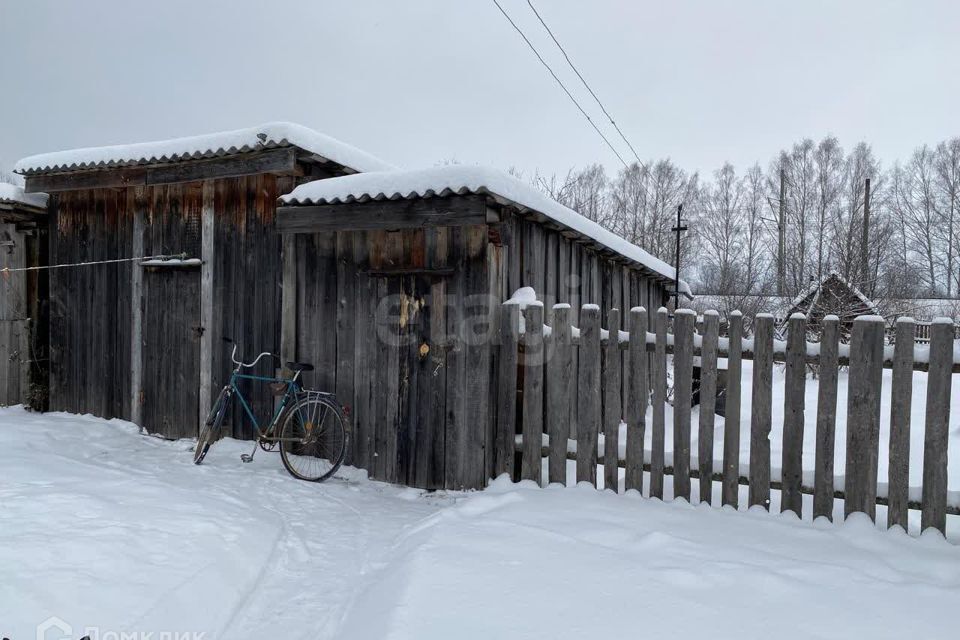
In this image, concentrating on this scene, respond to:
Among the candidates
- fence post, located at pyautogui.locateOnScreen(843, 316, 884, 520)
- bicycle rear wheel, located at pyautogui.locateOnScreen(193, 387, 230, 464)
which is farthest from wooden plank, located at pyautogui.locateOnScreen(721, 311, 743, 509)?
bicycle rear wheel, located at pyautogui.locateOnScreen(193, 387, 230, 464)

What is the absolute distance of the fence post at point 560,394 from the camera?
4051mm

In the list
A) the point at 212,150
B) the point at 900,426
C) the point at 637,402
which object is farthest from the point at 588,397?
the point at 212,150

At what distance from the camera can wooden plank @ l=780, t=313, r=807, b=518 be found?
11.1 feet

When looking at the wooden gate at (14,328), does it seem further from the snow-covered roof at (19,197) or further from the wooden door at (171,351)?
the wooden door at (171,351)

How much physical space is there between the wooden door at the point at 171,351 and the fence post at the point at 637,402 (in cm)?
475

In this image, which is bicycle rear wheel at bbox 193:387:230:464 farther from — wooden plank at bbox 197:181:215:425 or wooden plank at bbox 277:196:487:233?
wooden plank at bbox 277:196:487:233

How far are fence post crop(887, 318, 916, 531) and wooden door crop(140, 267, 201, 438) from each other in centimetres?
627

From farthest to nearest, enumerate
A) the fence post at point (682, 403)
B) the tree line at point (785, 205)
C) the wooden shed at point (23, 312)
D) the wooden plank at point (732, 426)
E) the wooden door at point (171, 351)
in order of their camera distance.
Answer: the tree line at point (785, 205)
the wooden shed at point (23, 312)
the wooden door at point (171, 351)
the fence post at point (682, 403)
the wooden plank at point (732, 426)

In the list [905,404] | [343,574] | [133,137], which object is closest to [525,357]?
[343,574]

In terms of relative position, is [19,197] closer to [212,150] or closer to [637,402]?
[212,150]

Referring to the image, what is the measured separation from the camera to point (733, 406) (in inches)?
138

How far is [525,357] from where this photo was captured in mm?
4242

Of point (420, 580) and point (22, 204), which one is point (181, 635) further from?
point (22, 204)

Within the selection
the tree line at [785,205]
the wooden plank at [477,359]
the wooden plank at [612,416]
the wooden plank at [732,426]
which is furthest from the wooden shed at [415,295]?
the tree line at [785,205]
